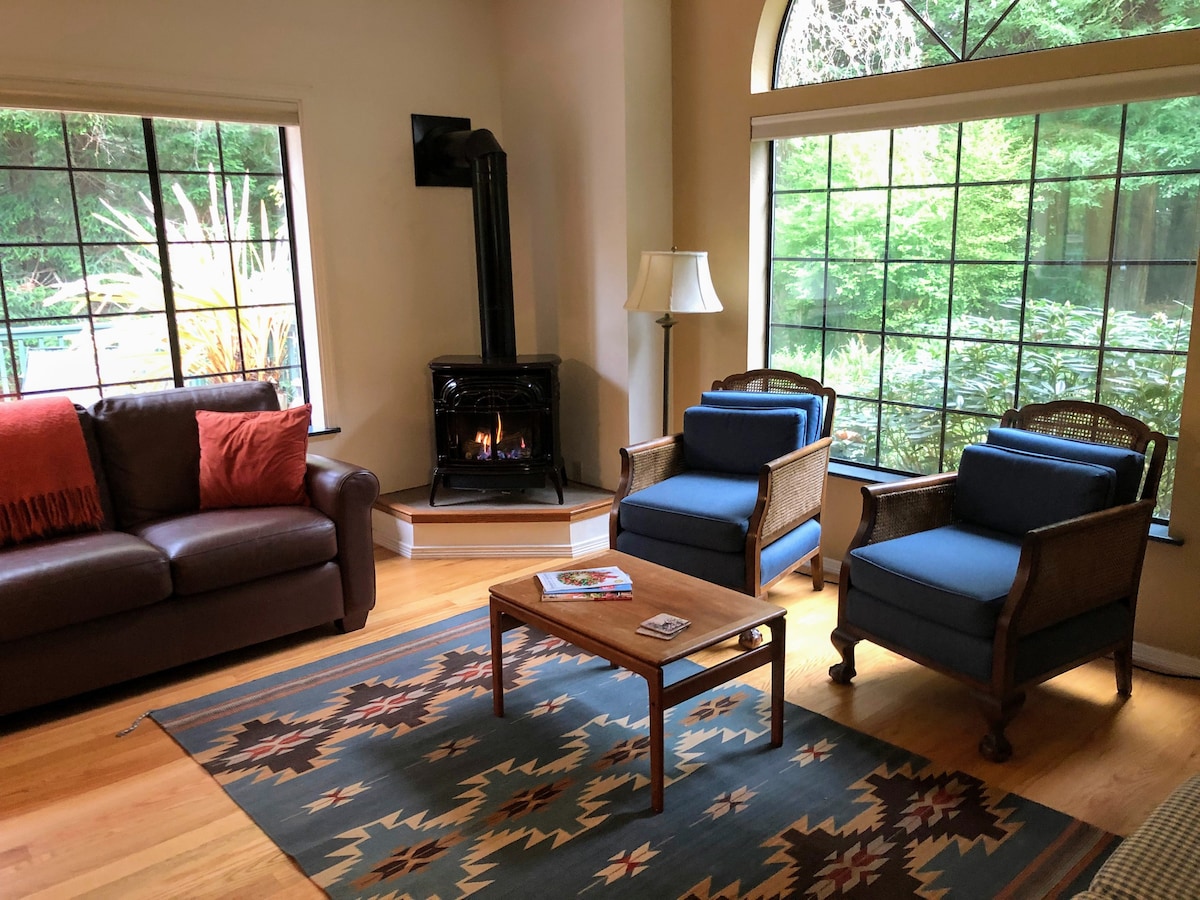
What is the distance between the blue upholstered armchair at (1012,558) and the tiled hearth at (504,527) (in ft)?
5.29

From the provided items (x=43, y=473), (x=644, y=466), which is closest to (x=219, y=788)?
(x=43, y=473)

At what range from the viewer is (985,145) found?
354 cm

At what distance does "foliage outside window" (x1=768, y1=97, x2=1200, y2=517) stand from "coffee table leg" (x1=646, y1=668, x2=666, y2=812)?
2040 mm

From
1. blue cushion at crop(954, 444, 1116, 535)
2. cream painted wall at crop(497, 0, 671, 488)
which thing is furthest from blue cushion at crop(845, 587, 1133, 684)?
cream painted wall at crop(497, 0, 671, 488)

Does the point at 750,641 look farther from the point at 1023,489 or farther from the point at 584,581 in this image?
the point at 1023,489

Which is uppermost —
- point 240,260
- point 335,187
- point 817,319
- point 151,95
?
point 151,95

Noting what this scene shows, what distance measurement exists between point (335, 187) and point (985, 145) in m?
2.93

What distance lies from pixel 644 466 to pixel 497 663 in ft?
3.93

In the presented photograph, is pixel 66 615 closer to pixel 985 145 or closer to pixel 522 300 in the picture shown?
pixel 522 300

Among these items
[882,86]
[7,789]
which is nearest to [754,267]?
[882,86]

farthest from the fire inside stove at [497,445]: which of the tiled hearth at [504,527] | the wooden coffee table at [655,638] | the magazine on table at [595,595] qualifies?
the magazine on table at [595,595]

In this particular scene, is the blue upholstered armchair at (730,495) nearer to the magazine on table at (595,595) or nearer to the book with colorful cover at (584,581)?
the book with colorful cover at (584,581)

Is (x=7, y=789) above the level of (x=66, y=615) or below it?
below

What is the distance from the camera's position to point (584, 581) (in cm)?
289
